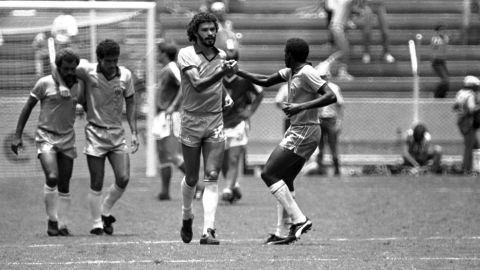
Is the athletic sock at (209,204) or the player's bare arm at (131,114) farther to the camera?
the player's bare arm at (131,114)

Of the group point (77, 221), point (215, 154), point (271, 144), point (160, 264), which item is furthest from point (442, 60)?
point (160, 264)

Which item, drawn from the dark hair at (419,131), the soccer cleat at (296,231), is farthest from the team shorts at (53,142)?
the dark hair at (419,131)

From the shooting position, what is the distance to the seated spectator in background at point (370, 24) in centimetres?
2702

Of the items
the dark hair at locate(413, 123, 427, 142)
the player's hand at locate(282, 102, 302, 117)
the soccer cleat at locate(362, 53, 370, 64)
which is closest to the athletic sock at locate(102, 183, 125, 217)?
the player's hand at locate(282, 102, 302, 117)

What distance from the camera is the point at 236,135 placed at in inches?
632

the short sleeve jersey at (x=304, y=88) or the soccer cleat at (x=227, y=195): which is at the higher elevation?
the short sleeve jersey at (x=304, y=88)

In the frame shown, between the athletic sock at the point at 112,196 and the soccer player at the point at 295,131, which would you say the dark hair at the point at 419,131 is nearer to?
the athletic sock at the point at 112,196

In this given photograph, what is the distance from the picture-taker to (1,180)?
1850 cm

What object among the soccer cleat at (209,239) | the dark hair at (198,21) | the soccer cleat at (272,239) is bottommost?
the soccer cleat at (272,239)

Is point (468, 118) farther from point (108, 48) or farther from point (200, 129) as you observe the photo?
point (200, 129)

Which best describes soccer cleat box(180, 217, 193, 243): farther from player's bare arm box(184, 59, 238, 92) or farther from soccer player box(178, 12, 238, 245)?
player's bare arm box(184, 59, 238, 92)

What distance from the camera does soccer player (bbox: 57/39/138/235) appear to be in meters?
12.0

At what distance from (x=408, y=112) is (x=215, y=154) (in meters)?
13.5

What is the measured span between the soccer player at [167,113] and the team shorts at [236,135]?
80 centimetres
